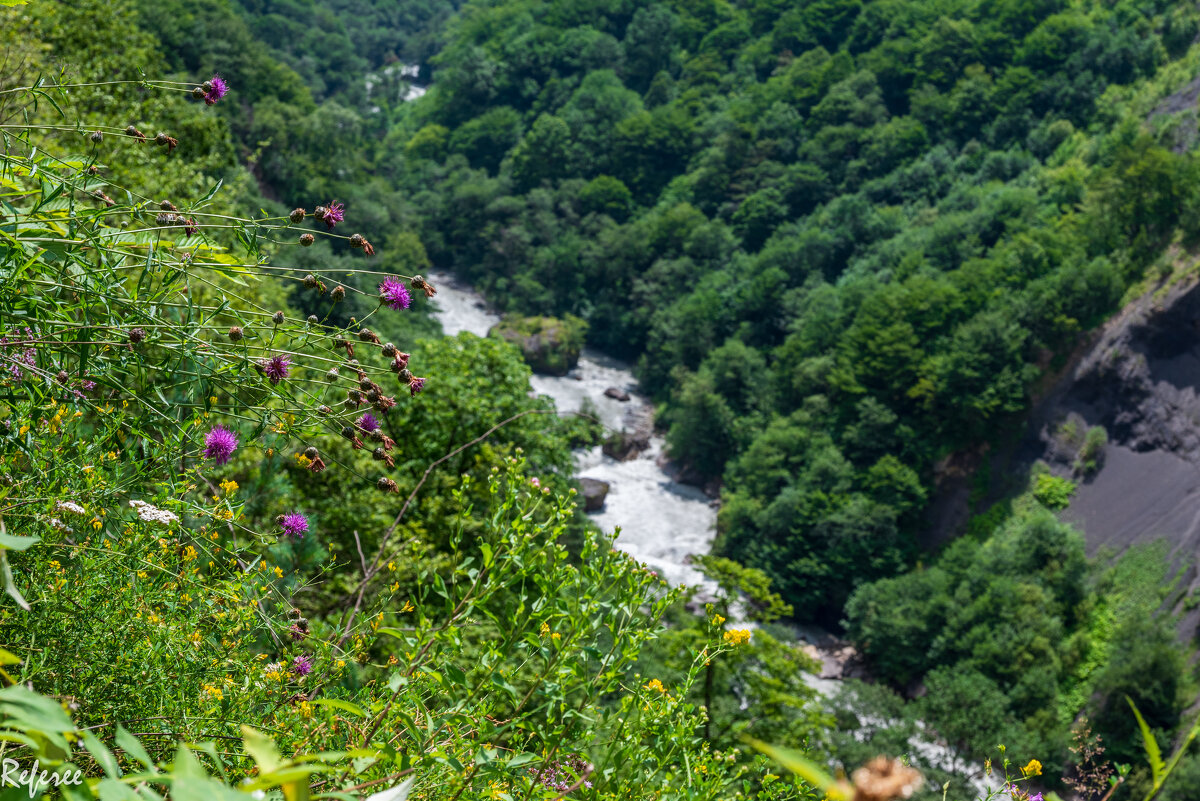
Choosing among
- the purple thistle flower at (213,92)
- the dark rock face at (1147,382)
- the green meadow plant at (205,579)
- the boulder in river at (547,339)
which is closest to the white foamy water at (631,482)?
the boulder in river at (547,339)

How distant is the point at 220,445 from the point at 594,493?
27329 millimetres

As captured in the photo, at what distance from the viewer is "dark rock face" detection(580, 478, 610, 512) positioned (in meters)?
29.9

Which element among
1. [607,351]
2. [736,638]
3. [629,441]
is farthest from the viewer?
[607,351]

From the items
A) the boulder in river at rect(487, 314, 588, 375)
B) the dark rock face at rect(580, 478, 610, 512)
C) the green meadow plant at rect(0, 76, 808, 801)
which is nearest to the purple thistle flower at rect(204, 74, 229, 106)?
the green meadow plant at rect(0, 76, 808, 801)

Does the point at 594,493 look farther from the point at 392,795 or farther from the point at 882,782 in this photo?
the point at 882,782

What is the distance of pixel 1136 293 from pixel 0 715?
1275 inches

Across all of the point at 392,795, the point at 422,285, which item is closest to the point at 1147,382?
the point at 422,285

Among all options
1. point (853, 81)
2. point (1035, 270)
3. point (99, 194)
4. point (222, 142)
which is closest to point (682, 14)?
point (853, 81)

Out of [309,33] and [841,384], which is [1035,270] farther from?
[309,33]

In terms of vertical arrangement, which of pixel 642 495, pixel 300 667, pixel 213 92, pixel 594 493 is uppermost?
pixel 213 92

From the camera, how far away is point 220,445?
2.92 m

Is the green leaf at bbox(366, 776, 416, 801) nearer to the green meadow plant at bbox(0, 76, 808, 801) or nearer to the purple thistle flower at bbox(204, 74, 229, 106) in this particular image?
the green meadow plant at bbox(0, 76, 808, 801)

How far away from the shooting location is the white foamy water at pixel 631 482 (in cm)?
2836

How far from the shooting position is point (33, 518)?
2.64 m
